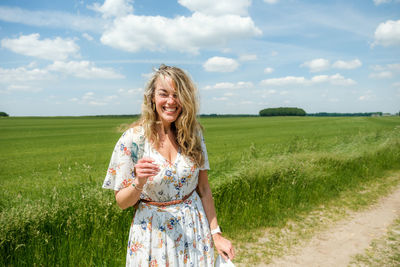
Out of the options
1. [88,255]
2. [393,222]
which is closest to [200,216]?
[88,255]

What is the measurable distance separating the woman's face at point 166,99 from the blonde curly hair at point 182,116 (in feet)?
0.11

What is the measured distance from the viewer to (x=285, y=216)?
5.81 meters

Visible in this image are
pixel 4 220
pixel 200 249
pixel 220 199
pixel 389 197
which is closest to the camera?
pixel 200 249

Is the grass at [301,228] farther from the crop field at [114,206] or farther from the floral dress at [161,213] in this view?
the floral dress at [161,213]

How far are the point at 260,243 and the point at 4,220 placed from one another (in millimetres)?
3910

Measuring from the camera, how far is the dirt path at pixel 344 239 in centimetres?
436

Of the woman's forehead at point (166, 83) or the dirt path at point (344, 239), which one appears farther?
the dirt path at point (344, 239)

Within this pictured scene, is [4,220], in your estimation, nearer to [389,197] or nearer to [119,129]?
[119,129]

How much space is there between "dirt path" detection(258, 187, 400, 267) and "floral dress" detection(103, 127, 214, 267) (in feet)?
9.17

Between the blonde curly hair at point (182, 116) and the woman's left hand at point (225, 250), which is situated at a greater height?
the blonde curly hair at point (182, 116)

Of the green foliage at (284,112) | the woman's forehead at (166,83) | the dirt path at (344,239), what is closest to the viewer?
the woman's forehead at (166,83)

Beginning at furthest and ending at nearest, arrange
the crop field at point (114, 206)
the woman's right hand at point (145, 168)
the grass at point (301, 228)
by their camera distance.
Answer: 1. the grass at point (301, 228)
2. the crop field at point (114, 206)
3. the woman's right hand at point (145, 168)

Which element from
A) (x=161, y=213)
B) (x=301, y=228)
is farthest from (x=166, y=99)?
(x=301, y=228)

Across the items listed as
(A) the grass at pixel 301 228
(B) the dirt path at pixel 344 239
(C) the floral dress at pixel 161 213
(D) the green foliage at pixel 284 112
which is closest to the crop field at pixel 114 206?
(A) the grass at pixel 301 228
